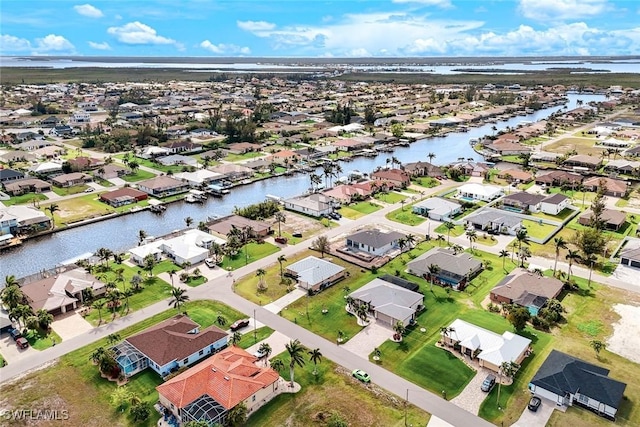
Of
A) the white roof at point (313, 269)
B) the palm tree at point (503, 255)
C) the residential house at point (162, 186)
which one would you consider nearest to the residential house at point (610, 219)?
the palm tree at point (503, 255)

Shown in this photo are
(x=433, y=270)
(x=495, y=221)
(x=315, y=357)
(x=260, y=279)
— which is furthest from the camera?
(x=495, y=221)

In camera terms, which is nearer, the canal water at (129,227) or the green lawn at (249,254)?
the green lawn at (249,254)

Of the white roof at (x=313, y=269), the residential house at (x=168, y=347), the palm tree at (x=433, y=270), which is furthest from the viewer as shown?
the white roof at (x=313, y=269)

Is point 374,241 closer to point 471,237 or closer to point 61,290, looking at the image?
point 471,237

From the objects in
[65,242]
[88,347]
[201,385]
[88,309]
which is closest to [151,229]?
[65,242]

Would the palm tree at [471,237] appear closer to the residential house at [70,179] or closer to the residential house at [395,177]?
the residential house at [395,177]

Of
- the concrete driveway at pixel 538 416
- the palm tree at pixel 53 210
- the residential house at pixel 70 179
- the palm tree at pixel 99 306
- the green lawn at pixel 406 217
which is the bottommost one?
the concrete driveway at pixel 538 416

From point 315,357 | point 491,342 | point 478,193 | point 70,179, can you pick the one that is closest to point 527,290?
point 491,342

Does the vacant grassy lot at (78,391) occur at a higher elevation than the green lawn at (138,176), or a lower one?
lower
